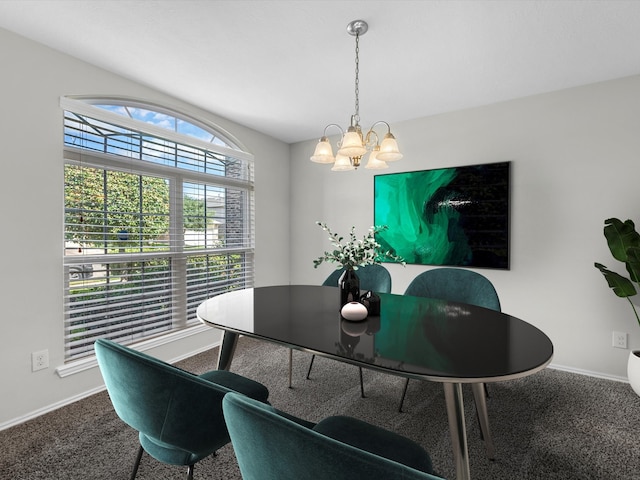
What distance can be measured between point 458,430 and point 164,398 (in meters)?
1.02

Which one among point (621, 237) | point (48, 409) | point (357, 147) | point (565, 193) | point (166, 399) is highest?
point (357, 147)

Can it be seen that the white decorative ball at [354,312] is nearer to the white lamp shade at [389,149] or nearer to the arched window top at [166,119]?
the white lamp shade at [389,149]

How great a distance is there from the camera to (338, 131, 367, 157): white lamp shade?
1.74 meters

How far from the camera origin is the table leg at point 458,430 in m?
1.15

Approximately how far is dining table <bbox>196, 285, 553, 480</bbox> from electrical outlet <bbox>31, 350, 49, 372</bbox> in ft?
4.08

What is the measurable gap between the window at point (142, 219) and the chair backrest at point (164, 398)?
1.74 m

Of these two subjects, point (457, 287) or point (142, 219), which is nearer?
point (457, 287)

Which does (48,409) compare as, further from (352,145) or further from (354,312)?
(352,145)

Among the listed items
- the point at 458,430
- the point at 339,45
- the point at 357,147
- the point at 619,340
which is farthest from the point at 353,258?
the point at 619,340

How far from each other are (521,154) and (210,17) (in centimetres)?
275

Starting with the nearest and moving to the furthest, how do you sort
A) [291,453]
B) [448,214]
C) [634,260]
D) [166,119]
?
1. [291,453]
2. [634,260]
3. [166,119]
4. [448,214]

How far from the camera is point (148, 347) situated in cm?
280

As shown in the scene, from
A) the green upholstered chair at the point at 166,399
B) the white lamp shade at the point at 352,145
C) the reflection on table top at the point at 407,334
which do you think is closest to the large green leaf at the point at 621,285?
the reflection on table top at the point at 407,334

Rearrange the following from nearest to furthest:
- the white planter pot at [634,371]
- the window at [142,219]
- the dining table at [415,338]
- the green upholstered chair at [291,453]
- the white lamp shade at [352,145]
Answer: the green upholstered chair at [291,453], the dining table at [415,338], the white lamp shade at [352,145], the white planter pot at [634,371], the window at [142,219]
